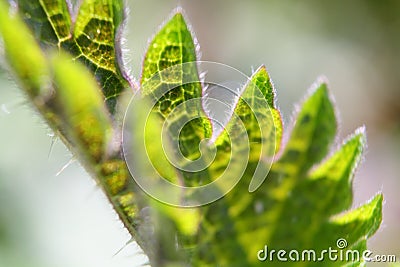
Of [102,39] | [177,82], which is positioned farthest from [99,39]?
[177,82]

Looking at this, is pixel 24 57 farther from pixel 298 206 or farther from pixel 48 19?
pixel 298 206

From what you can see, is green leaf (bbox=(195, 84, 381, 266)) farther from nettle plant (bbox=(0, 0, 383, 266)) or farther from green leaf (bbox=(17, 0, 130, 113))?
green leaf (bbox=(17, 0, 130, 113))

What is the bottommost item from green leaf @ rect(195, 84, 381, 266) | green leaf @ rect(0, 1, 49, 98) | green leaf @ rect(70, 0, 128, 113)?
green leaf @ rect(195, 84, 381, 266)

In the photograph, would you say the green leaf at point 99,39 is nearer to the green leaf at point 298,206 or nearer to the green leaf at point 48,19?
the green leaf at point 48,19

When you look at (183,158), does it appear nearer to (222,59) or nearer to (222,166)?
(222,166)

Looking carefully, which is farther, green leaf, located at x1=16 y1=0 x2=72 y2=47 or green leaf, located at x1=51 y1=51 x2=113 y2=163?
green leaf, located at x1=16 y1=0 x2=72 y2=47

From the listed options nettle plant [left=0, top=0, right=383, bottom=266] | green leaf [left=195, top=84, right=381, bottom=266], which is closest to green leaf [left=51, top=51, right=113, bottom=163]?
nettle plant [left=0, top=0, right=383, bottom=266]

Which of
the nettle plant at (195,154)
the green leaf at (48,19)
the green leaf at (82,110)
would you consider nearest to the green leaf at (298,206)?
the nettle plant at (195,154)

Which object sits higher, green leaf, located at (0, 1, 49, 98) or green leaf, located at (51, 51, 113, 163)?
green leaf, located at (0, 1, 49, 98)
